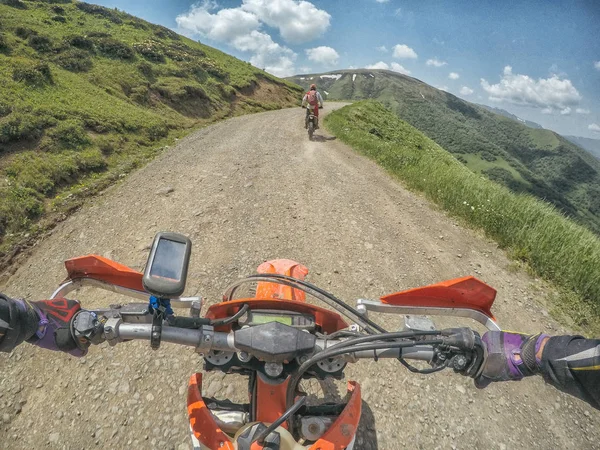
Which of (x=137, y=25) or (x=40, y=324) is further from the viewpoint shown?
(x=137, y=25)

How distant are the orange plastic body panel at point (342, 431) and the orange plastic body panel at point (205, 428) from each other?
0.47 metres

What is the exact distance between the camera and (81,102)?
13.4 metres

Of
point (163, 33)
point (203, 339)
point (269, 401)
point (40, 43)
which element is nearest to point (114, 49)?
point (40, 43)

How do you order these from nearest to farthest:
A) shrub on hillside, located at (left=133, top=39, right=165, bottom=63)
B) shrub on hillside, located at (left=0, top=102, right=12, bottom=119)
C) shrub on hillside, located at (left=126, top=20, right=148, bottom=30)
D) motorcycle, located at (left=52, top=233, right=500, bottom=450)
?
motorcycle, located at (left=52, top=233, right=500, bottom=450)
shrub on hillside, located at (left=0, top=102, right=12, bottom=119)
shrub on hillside, located at (left=133, top=39, right=165, bottom=63)
shrub on hillside, located at (left=126, top=20, right=148, bottom=30)

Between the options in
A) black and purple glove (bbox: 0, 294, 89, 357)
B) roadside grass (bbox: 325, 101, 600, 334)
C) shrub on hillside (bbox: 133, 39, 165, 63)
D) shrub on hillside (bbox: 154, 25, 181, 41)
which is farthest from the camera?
shrub on hillside (bbox: 154, 25, 181, 41)

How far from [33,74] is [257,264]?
14.0 m

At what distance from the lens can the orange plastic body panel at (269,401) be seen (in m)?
1.95

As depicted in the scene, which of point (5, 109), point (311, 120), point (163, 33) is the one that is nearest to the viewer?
point (5, 109)

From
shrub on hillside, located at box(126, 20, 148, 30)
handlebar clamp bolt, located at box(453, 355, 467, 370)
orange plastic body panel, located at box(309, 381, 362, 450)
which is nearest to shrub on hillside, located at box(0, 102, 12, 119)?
orange plastic body panel, located at box(309, 381, 362, 450)

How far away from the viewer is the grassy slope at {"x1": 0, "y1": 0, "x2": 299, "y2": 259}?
8.03 meters

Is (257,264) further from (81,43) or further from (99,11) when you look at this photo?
(99,11)

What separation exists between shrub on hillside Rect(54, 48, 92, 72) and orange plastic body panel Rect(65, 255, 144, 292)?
19.8 meters

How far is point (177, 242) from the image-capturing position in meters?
1.75

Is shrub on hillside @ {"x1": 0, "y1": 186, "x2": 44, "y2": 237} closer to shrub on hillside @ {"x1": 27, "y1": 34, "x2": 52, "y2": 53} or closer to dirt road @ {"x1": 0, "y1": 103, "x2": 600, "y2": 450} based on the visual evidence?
dirt road @ {"x1": 0, "y1": 103, "x2": 600, "y2": 450}
